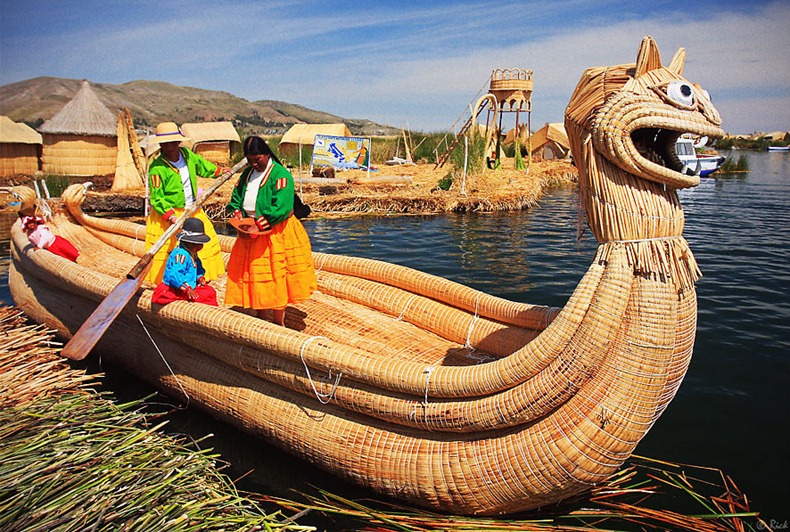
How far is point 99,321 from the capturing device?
3963 mm

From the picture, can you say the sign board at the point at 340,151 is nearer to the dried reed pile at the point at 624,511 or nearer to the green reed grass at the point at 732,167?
the dried reed pile at the point at 624,511

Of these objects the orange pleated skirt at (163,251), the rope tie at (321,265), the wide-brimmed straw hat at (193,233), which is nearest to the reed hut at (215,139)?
the rope tie at (321,265)

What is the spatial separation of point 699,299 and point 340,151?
49.4 feet

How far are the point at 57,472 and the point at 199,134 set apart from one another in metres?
21.5

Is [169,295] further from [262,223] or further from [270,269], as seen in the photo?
[262,223]

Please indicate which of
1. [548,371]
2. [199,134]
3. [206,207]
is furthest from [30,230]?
[199,134]

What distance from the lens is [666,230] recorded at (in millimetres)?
2529

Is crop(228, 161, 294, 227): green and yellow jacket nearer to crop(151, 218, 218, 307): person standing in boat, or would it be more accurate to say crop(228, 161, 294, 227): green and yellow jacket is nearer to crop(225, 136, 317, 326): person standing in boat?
crop(225, 136, 317, 326): person standing in boat

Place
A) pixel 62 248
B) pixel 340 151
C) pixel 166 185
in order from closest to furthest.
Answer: pixel 166 185
pixel 62 248
pixel 340 151

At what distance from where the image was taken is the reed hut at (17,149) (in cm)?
1808

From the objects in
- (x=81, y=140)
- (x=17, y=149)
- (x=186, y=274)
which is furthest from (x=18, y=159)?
(x=186, y=274)

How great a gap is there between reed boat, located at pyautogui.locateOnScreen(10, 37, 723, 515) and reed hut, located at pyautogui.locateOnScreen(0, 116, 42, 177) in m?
18.4

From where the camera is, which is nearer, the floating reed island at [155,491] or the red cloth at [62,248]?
the floating reed island at [155,491]

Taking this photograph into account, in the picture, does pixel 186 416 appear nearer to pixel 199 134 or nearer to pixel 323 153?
pixel 323 153
